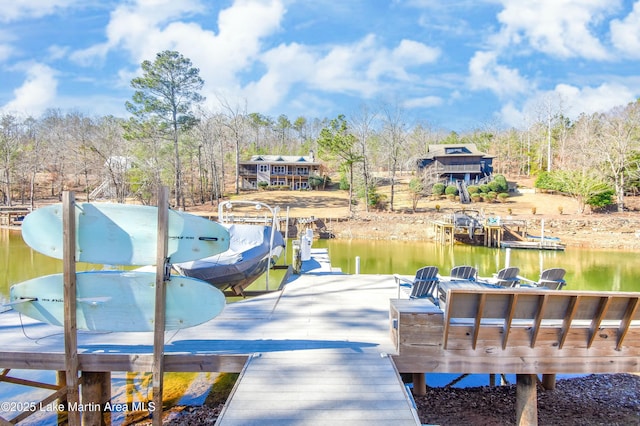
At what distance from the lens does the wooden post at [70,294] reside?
11.5 ft

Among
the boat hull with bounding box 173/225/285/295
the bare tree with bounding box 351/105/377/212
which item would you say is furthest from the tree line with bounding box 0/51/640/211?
the boat hull with bounding box 173/225/285/295

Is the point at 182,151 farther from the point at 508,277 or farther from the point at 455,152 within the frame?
the point at 508,277

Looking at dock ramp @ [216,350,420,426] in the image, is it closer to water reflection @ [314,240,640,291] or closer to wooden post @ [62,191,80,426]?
wooden post @ [62,191,80,426]

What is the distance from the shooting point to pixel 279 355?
423 cm

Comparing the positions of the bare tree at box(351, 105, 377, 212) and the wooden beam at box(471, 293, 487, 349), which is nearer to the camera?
the wooden beam at box(471, 293, 487, 349)

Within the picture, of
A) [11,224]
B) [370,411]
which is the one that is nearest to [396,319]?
[370,411]

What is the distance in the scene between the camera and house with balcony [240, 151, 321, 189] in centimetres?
4750

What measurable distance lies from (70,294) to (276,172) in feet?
147

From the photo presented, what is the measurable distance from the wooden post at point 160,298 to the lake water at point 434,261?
816cm

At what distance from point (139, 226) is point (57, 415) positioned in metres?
3.63

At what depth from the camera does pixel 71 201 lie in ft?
11.5

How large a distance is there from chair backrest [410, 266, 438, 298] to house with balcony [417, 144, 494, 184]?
35816 millimetres

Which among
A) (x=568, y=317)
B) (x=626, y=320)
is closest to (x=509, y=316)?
(x=568, y=317)

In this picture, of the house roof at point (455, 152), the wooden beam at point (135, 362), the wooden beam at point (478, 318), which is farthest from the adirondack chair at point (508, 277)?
the house roof at point (455, 152)
